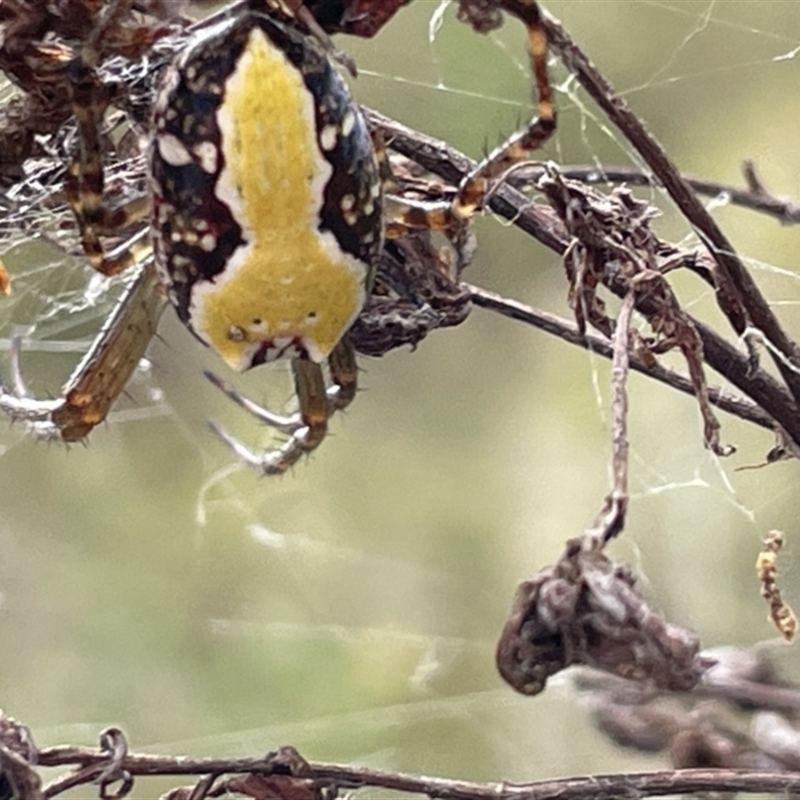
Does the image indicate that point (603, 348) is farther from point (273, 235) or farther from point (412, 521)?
point (412, 521)

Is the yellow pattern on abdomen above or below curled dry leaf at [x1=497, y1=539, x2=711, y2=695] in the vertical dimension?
above

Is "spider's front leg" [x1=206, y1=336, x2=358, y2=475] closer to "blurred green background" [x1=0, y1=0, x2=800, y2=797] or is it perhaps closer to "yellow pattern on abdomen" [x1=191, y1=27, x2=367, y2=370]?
"yellow pattern on abdomen" [x1=191, y1=27, x2=367, y2=370]

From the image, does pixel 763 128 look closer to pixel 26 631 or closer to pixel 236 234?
pixel 236 234

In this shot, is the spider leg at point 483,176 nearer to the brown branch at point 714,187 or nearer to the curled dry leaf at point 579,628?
the brown branch at point 714,187

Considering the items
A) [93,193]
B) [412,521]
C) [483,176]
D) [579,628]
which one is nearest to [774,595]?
[579,628]

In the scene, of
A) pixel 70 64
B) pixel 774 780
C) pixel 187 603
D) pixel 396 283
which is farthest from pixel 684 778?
pixel 187 603

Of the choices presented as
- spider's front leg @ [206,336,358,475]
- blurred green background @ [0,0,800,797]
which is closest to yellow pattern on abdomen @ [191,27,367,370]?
spider's front leg @ [206,336,358,475]
